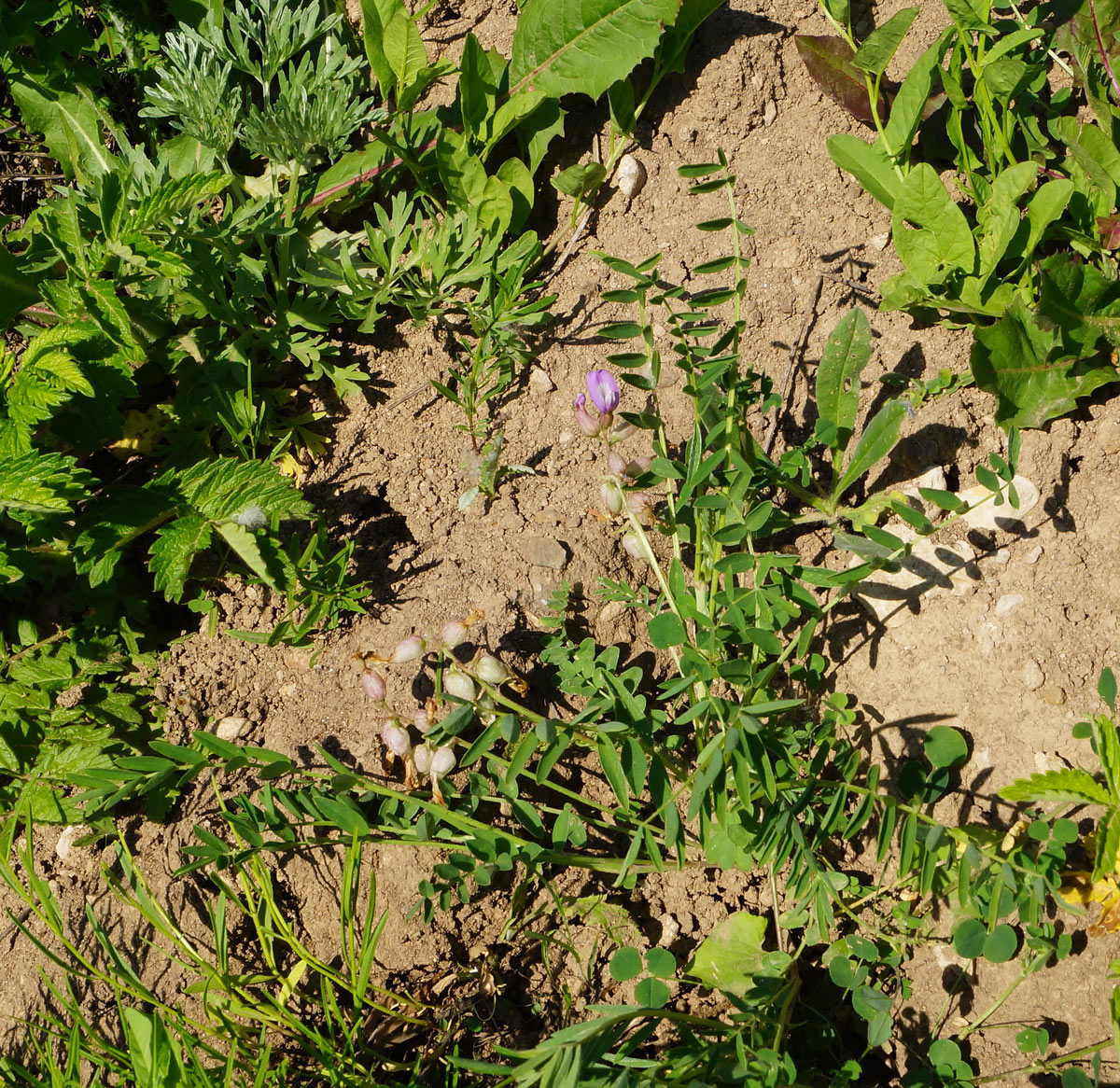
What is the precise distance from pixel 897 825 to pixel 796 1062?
478 millimetres

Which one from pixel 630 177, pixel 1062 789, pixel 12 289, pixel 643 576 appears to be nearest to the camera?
pixel 1062 789

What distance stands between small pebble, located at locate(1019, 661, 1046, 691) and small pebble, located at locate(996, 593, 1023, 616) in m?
0.11

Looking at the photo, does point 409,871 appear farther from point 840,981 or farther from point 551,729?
point 840,981

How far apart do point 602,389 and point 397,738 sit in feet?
2.57

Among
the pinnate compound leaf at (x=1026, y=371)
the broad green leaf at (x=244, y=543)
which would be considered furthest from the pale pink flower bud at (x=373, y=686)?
the pinnate compound leaf at (x=1026, y=371)

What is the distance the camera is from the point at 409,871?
199 cm

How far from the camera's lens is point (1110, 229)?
2.20 metres

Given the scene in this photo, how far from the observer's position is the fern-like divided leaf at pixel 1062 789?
62.3 inches

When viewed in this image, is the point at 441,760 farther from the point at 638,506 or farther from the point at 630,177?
the point at 630,177

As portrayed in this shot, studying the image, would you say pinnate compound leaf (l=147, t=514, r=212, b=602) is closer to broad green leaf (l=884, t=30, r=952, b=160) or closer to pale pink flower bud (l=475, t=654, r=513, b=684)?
pale pink flower bud (l=475, t=654, r=513, b=684)

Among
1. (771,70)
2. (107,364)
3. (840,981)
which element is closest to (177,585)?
(107,364)

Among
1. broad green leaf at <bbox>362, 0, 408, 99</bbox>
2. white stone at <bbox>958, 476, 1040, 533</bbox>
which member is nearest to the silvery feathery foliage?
broad green leaf at <bbox>362, 0, 408, 99</bbox>

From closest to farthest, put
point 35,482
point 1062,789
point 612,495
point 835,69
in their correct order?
1. point 1062,789
2. point 35,482
3. point 612,495
4. point 835,69

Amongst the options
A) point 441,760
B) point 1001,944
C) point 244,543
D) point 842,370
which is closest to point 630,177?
point 842,370
